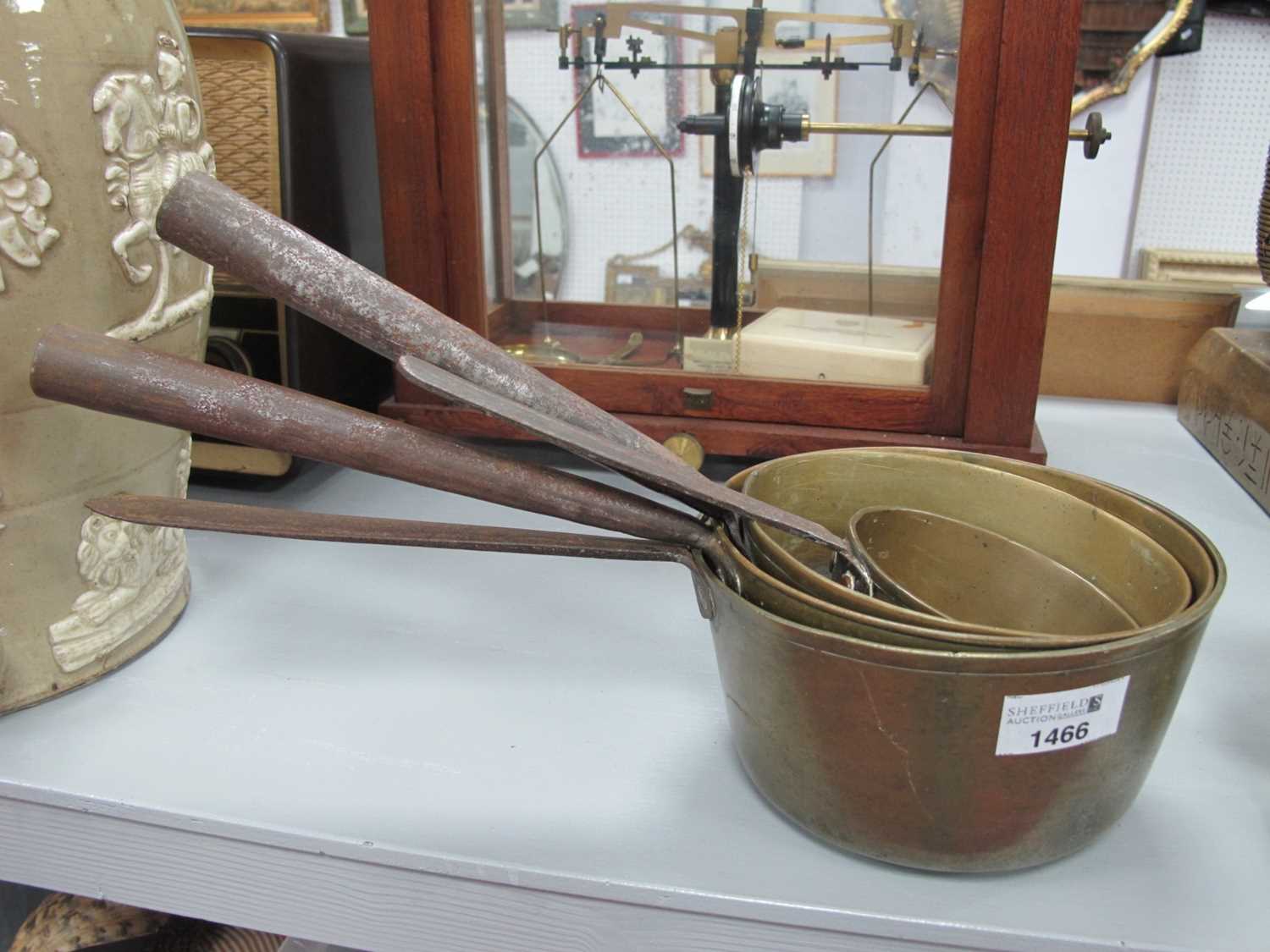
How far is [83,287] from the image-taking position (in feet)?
1.52

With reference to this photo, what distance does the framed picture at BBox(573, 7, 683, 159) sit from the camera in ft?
2.35

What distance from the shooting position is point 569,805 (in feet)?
1.53

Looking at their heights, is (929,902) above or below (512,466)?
below

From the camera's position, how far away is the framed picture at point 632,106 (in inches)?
28.2

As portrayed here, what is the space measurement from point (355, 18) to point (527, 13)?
1.57 feet

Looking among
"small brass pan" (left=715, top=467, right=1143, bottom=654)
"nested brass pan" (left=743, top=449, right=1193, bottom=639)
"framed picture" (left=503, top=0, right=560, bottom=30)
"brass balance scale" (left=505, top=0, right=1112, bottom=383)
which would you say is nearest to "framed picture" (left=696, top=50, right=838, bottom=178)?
"brass balance scale" (left=505, top=0, right=1112, bottom=383)

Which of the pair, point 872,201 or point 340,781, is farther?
point 872,201

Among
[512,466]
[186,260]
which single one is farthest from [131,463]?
[512,466]

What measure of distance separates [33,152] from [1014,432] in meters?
0.56

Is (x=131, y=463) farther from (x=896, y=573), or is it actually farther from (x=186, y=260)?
(x=896, y=573)

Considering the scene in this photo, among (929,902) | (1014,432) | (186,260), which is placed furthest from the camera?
(1014,432)

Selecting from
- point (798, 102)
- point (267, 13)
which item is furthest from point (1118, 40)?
point (267, 13)

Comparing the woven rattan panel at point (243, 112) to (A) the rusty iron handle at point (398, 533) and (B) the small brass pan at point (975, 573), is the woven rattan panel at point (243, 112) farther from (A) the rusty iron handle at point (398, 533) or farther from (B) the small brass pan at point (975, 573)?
(B) the small brass pan at point (975, 573)

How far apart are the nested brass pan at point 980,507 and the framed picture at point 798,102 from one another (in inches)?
10.5
